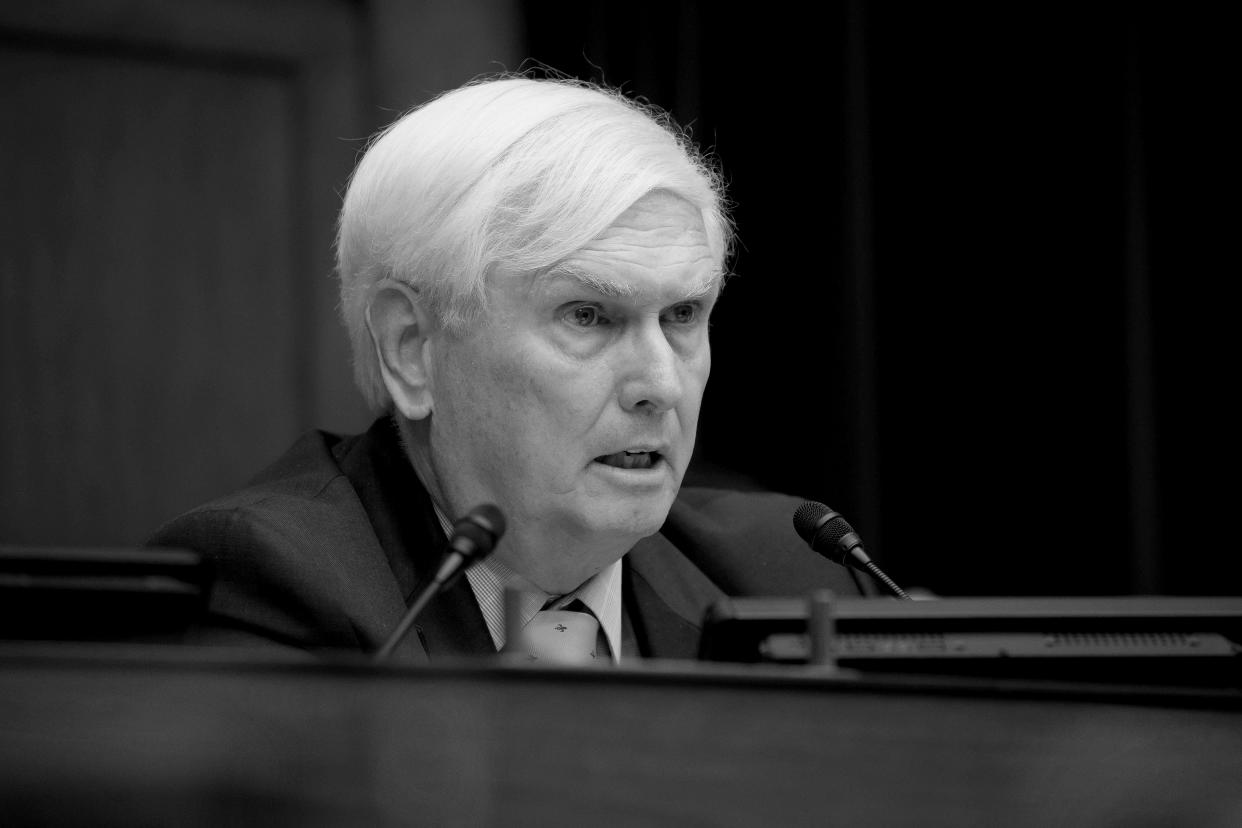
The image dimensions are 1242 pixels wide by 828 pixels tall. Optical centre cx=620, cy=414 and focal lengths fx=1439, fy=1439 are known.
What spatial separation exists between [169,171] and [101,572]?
2.54 m

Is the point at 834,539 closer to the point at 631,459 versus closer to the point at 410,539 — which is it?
the point at 631,459

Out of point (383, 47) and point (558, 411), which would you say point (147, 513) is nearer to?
point (383, 47)

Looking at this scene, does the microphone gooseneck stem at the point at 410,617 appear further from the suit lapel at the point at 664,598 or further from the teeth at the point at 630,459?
the suit lapel at the point at 664,598

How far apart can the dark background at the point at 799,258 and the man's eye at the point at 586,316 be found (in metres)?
1.57

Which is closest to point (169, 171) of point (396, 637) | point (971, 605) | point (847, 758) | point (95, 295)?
point (95, 295)

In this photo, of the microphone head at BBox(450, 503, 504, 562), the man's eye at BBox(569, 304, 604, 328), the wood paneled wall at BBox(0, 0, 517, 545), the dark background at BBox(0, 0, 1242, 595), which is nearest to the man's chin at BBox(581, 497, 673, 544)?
the man's eye at BBox(569, 304, 604, 328)

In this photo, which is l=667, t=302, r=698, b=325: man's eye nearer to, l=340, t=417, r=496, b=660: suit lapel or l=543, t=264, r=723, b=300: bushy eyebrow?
l=543, t=264, r=723, b=300: bushy eyebrow

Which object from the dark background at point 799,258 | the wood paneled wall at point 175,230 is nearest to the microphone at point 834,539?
the dark background at point 799,258

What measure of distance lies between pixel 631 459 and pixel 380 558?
0.35m

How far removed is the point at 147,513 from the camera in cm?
345

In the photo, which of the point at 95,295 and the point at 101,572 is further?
the point at 95,295

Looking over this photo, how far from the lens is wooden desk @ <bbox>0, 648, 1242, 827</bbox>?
0.89 m

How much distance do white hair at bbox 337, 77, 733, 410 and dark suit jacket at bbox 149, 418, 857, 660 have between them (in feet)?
0.66

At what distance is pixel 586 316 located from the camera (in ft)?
6.09
